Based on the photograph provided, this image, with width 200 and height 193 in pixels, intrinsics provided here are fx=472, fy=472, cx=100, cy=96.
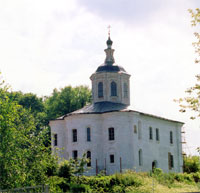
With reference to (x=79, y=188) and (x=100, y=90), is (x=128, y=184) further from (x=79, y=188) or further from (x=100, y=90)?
(x=100, y=90)

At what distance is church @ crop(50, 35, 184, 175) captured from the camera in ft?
152

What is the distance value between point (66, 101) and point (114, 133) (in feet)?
72.5

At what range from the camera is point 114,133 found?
155 ft

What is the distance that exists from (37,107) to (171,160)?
25.5 metres

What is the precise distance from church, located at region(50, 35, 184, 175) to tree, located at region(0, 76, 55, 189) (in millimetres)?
24574

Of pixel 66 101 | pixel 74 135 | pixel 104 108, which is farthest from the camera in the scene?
pixel 66 101

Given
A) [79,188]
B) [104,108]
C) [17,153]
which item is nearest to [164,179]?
[79,188]

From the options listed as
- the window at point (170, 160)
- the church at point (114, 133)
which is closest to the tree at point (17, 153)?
the church at point (114, 133)

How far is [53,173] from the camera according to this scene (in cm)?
3506

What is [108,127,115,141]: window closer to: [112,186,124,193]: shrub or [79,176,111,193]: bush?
[79,176,111,193]: bush

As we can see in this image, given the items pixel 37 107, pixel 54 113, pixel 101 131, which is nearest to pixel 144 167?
pixel 101 131

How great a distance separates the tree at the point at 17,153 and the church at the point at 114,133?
24.6 m

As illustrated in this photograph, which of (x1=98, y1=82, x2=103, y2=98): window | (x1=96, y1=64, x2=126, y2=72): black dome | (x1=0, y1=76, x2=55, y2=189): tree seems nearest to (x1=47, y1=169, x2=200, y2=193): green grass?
(x1=0, y1=76, x2=55, y2=189): tree

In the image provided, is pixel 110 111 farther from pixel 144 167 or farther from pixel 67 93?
pixel 67 93
